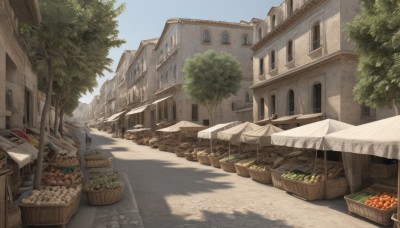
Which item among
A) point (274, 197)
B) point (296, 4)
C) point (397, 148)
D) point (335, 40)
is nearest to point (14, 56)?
point (274, 197)

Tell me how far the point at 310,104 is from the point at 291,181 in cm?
1045

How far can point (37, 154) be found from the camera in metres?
9.54

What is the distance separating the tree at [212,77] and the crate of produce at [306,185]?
17.9 meters

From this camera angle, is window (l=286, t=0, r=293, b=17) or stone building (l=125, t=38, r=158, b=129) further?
stone building (l=125, t=38, r=158, b=129)

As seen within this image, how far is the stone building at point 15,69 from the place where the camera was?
9141 millimetres

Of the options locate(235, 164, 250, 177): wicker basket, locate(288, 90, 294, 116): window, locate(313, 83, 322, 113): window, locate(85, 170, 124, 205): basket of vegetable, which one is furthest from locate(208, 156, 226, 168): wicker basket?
locate(85, 170, 124, 205): basket of vegetable

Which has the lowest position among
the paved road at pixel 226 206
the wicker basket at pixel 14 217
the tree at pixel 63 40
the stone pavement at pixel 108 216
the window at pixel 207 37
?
the paved road at pixel 226 206

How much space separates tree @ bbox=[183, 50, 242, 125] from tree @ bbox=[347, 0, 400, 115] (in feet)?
53.0

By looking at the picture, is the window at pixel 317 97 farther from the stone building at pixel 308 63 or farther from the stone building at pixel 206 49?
the stone building at pixel 206 49

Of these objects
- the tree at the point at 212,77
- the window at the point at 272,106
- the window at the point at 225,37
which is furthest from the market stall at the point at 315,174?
the window at the point at 225,37

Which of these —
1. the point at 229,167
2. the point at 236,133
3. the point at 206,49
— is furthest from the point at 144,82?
the point at 236,133

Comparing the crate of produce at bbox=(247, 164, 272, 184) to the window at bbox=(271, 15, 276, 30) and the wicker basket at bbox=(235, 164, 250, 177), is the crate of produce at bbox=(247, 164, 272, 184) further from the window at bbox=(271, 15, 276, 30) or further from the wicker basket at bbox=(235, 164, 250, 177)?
the window at bbox=(271, 15, 276, 30)

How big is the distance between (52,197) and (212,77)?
21.6 m

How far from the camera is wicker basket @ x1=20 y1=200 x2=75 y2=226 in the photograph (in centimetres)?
679
